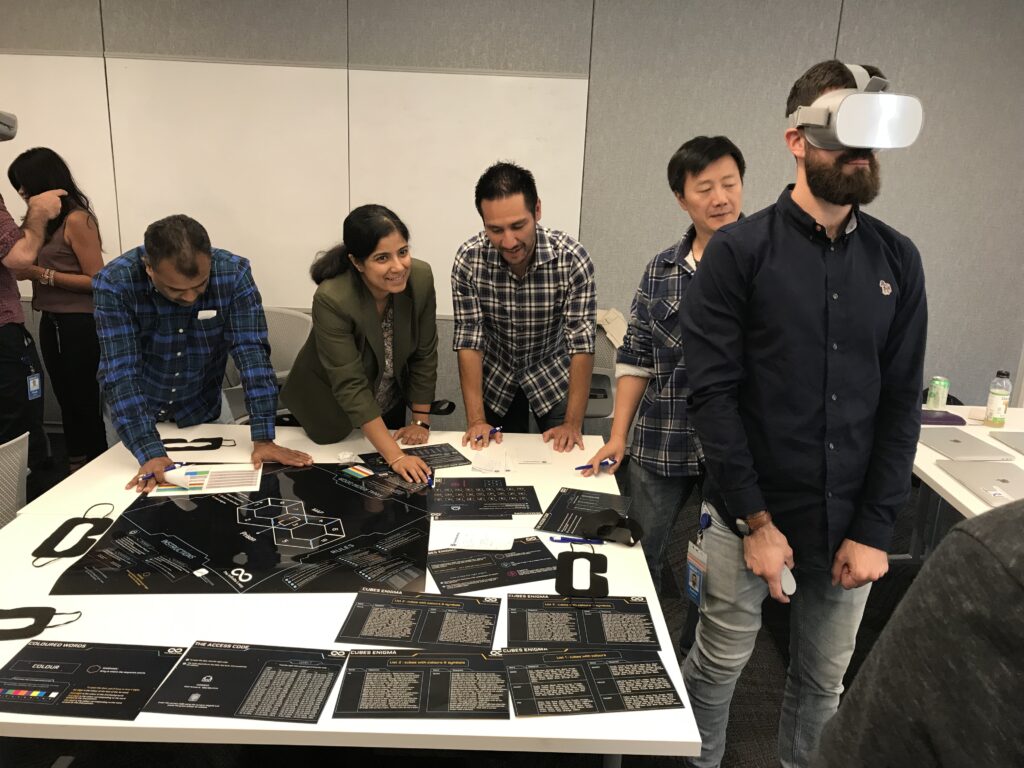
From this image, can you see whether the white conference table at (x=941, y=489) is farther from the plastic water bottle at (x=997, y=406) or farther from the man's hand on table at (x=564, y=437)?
the man's hand on table at (x=564, y=437)

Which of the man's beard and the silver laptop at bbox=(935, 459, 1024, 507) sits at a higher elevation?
the man's beard

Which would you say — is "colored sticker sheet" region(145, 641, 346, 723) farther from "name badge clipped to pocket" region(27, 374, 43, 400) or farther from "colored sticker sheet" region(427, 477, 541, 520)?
"name badge clipped to pocket" region(27, 374, 43, 400)

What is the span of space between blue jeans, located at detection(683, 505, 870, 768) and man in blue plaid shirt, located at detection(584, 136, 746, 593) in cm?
40

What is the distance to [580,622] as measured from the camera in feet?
4.27

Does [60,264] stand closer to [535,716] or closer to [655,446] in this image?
[655,446]

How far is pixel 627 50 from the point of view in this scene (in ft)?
11.5

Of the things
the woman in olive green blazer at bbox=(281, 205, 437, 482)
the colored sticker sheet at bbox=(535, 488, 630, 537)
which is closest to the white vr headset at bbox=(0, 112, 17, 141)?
the woman in olive green blazer at bbox=(281, 205, 437, 482)

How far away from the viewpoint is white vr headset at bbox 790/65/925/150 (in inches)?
45.9

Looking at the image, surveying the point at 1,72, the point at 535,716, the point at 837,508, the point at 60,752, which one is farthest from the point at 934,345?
the point at 1,72

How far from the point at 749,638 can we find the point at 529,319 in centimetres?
117

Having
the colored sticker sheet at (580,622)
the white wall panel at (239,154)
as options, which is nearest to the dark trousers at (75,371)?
the white wall panel at (239,154)

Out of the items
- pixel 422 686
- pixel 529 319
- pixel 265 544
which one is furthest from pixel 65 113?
pixel 422 686

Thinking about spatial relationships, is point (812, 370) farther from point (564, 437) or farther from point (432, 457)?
point (432, 457)

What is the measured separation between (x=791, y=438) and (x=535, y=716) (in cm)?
70
